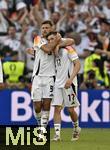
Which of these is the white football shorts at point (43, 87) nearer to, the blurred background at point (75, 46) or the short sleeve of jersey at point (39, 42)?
the short sleeve of jersey at point (39, 42)

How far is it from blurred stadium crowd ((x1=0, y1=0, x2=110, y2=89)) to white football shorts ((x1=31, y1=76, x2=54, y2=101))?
15.6 ft

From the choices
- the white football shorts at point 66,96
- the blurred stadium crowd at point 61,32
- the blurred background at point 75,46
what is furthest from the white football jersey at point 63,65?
the blurred stadium crowd at point 61,32

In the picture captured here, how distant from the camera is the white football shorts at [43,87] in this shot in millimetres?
14406

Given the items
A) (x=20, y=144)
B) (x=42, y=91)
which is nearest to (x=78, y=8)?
(x=42, y=91)

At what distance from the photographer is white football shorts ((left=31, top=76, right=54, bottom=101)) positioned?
1441cm

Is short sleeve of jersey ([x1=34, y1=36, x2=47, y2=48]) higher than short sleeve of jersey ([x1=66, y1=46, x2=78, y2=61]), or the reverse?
short sleeve of jersey ([x1=34, y1=36, x2=47, y2=48])

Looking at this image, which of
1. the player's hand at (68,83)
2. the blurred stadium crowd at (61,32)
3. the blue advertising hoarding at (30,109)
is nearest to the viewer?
the player's hand at (68,83)

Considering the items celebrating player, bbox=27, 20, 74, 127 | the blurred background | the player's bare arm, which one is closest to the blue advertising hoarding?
the blurred background

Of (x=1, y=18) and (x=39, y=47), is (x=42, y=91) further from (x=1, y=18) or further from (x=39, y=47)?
(x=1, y=18)

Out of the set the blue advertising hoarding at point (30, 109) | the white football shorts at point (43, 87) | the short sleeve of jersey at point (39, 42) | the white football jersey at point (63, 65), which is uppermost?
the short sleeve of jersey at point (39, 42)

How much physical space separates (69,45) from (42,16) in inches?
308

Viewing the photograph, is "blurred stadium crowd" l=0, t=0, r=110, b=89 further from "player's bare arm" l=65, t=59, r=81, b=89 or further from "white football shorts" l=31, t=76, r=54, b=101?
"player's bare arm" l=65, t=59, r=81, b=89

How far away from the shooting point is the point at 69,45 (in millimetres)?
14125

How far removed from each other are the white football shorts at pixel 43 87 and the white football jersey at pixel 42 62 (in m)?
0.10
